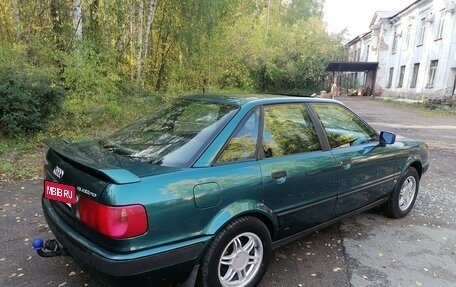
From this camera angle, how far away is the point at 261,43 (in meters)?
25.6

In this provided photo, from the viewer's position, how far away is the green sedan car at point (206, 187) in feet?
6.89

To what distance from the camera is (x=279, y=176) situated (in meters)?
2.75

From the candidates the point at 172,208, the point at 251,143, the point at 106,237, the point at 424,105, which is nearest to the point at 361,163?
the point at 251,143

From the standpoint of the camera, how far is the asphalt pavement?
2926 millimetres

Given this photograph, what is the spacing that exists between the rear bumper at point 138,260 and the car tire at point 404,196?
9.43ft

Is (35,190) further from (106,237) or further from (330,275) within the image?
(330,275)

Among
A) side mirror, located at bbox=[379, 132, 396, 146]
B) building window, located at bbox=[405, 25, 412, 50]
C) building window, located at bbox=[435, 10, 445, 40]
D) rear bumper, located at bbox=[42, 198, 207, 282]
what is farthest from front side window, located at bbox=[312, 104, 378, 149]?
building window, located at bbox=[405, 25, 412, 50]

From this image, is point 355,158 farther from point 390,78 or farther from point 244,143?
point 390,78

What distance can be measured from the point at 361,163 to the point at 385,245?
94cm

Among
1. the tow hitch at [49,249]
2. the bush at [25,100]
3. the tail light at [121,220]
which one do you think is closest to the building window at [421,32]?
the bush at [25,100]

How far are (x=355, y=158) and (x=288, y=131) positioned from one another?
34.1 inches

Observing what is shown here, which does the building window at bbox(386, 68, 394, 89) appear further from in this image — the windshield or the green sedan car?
the windshield

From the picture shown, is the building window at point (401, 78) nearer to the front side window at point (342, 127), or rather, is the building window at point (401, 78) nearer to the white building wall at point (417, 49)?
the white building wall at point (417, 49)

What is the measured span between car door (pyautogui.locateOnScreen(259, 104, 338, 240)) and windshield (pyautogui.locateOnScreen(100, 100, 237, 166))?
1.42ft
